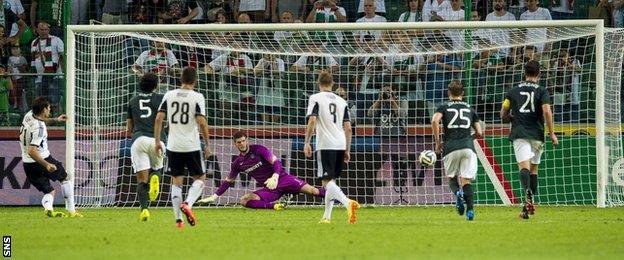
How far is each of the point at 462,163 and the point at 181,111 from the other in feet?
13.2

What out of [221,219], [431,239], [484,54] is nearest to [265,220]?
[221,219]

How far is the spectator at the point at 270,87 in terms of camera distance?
75.9 feet

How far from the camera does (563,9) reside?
2478 cm

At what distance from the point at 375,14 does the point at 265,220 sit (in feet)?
24.5

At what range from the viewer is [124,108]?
2325 cm

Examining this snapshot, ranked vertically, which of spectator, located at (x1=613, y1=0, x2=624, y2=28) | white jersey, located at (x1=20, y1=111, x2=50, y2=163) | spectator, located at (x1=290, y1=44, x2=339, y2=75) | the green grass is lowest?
the green grass

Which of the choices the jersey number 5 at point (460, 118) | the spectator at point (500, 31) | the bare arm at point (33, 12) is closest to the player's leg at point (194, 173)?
the jersey number 5 at point (460, 118)

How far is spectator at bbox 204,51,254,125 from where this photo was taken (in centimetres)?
2322

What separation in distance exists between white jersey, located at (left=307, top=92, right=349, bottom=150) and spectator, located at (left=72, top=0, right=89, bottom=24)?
8696 mm

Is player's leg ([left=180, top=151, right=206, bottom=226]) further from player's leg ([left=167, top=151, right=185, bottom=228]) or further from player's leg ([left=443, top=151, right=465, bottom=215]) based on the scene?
player's leg ([left=443, top=151, right=465, bottom=215])

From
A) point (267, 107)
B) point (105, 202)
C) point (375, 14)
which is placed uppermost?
point (375, 14)

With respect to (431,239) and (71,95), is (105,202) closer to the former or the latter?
(71,95)

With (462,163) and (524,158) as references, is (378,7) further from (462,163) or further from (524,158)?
(462,163)

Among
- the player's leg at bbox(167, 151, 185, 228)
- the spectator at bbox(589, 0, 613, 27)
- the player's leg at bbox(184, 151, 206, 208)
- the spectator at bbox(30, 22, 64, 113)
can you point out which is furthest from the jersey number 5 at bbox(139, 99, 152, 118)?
the spectator at bbox(589, 0, 613, 27)
